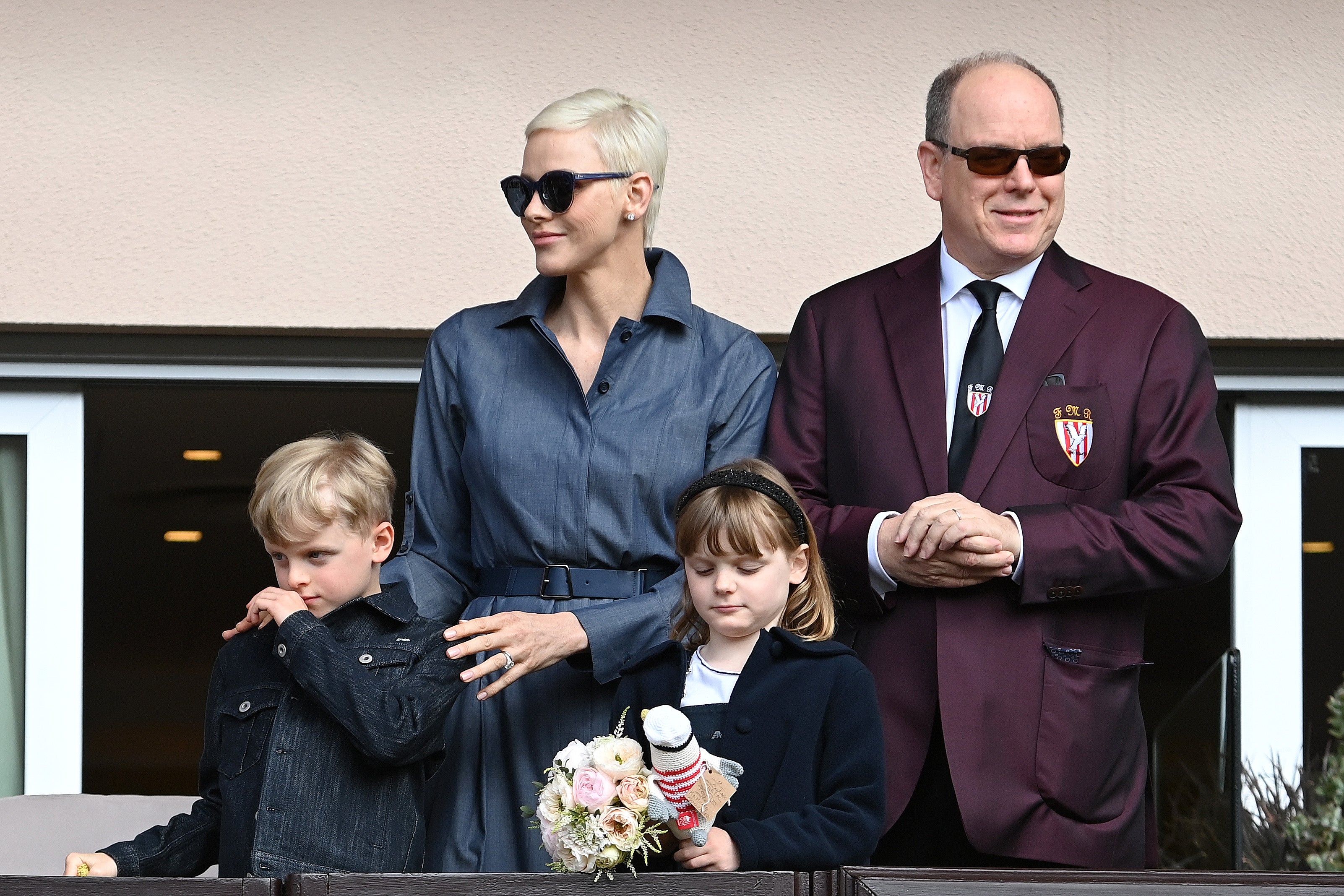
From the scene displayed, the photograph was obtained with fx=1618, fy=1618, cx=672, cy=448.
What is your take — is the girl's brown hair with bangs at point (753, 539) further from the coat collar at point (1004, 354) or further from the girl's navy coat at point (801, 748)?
the coat collar at point (1004, 354)

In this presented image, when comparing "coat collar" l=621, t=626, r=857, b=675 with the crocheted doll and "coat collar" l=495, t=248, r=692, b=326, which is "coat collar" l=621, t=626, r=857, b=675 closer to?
the crocheted doll

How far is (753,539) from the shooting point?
2.38m

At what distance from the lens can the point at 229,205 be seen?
3949 millimetres

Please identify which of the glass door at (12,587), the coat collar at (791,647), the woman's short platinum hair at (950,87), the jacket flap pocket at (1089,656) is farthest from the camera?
the glass door at (12,587)

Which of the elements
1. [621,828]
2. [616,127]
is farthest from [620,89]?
[621,828]

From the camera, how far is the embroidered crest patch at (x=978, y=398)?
→ 272cm

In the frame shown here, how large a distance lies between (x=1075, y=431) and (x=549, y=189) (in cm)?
96

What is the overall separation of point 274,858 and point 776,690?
2.58ft

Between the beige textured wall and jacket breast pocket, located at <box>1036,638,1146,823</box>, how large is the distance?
157 cm

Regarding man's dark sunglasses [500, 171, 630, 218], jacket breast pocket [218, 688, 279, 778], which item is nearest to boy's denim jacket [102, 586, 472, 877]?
jacket breast pocket [218, 688, 279, 778]

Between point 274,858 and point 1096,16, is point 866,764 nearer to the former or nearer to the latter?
point 274,858

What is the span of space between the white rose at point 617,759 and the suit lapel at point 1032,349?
0.83 meters

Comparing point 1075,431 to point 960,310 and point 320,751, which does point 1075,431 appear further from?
point 320,751

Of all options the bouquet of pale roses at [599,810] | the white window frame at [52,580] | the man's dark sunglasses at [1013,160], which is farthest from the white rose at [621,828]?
the white window frame at [52,580]
